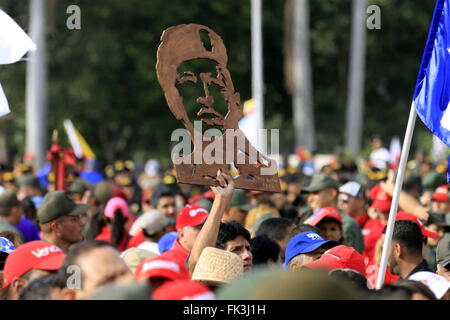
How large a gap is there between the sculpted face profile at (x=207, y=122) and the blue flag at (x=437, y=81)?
1.03 meters

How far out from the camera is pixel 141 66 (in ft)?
115

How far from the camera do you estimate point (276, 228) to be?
27.2 feet

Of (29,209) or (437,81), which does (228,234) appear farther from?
(29,209)

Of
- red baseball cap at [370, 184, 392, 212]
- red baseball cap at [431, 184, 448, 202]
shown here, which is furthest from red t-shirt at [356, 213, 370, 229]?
red baseball cap at [431, 184, 448, 202]

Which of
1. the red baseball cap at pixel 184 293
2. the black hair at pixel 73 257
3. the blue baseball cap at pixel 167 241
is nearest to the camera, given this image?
the red baseball cap at pixel 184 293

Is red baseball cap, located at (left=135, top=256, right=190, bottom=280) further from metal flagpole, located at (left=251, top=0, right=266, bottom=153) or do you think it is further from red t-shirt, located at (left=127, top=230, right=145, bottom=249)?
metal flagpole, located at (left=251, top=0, right=266, bottom=153)

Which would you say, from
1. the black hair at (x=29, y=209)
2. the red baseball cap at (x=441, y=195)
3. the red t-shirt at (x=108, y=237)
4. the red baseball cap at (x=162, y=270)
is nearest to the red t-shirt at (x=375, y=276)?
the red baseball cap at (x=162, y=270)

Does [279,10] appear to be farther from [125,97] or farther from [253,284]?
[253,284]

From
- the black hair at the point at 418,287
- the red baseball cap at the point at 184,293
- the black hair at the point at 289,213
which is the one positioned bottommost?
the black hair at the point at 289,213

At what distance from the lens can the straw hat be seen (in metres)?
5.55

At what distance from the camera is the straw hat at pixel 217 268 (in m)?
5.55

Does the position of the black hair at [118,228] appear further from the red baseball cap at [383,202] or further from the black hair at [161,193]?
the red baseball cap at [383,202]

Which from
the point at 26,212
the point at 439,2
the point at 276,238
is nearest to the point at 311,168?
the point at 26,212

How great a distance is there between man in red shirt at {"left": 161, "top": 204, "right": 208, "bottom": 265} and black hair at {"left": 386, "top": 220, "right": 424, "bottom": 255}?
139 cm
